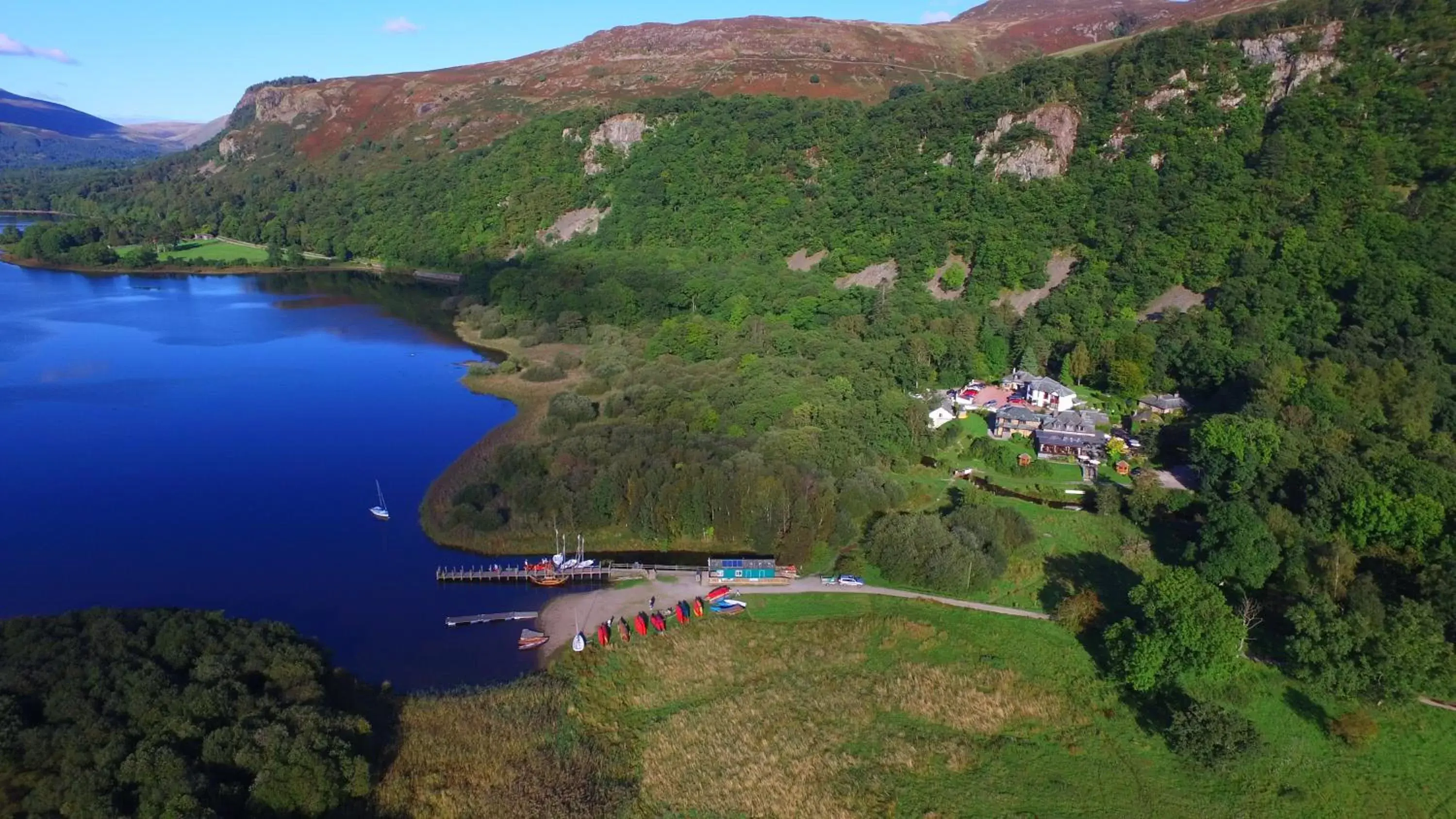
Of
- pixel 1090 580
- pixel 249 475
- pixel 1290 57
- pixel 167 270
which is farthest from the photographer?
pixel 167 270

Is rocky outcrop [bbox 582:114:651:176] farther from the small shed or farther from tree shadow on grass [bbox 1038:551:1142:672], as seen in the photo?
tree shadow on grass [bbox 1038:551:1142:672]

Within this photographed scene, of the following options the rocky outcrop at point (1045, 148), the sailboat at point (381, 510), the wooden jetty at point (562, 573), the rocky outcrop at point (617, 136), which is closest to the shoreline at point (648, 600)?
the wooden jetty at point (562, 573)

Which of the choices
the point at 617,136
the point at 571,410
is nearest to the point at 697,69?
the point at 617,136

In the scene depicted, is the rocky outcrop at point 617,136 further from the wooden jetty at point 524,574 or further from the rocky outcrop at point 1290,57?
the wooden jetty at point 524,574

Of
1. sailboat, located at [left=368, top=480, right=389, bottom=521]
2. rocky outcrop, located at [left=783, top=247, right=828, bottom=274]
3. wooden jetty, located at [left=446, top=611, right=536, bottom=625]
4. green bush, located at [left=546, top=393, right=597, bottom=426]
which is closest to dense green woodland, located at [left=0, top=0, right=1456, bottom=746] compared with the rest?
green bush, located at [left=546, top=393, right=597, bottom=426]

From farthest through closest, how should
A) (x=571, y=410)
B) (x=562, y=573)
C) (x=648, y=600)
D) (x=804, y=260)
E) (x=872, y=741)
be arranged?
(x=804, y=260), (x=571, y=410), (x=562, y=573), (x=648, y=600), (x=872, y=741)

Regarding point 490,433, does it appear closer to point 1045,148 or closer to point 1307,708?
point 1307,708
